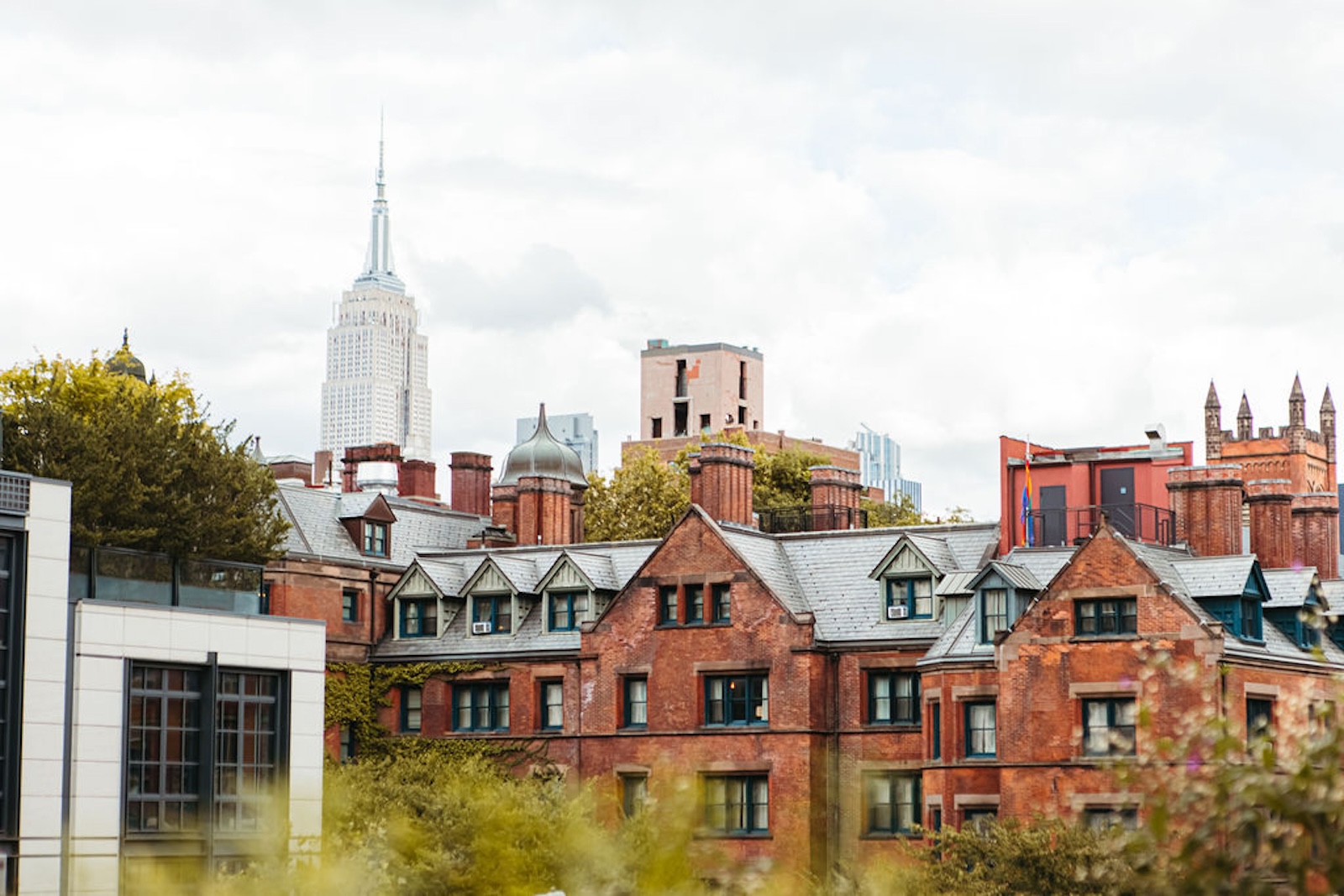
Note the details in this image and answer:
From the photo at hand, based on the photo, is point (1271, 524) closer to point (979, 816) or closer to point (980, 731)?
point (980, 731)

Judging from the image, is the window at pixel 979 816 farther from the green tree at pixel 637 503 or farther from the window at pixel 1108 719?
the green tree at pixel 637 503

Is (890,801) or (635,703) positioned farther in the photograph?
(635,703)

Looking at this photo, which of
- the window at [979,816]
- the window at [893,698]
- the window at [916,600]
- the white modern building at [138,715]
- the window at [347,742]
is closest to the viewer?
the white modern building at [138,715]

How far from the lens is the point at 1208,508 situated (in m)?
59.1

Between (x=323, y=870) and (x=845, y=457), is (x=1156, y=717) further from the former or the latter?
(x=845, y=457)

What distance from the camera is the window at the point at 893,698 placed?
2324 inches

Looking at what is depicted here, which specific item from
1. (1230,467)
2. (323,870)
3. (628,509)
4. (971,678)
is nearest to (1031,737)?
(971,678)

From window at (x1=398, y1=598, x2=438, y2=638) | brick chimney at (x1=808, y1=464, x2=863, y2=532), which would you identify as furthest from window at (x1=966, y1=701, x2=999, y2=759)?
window at (x1=398, y1=598, x2=438, y2=638)


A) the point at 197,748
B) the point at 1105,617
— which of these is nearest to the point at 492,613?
the point at 197,748

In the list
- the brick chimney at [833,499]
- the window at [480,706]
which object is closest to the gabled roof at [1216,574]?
the brick chimney at [833,499]

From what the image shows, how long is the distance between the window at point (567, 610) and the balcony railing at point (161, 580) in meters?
16.4

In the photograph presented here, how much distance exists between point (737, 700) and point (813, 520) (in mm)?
10694

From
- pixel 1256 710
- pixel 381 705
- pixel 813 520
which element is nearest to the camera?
pixel 1256 710

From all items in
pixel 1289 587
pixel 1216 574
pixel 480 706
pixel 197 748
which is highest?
pixel 1216 574
